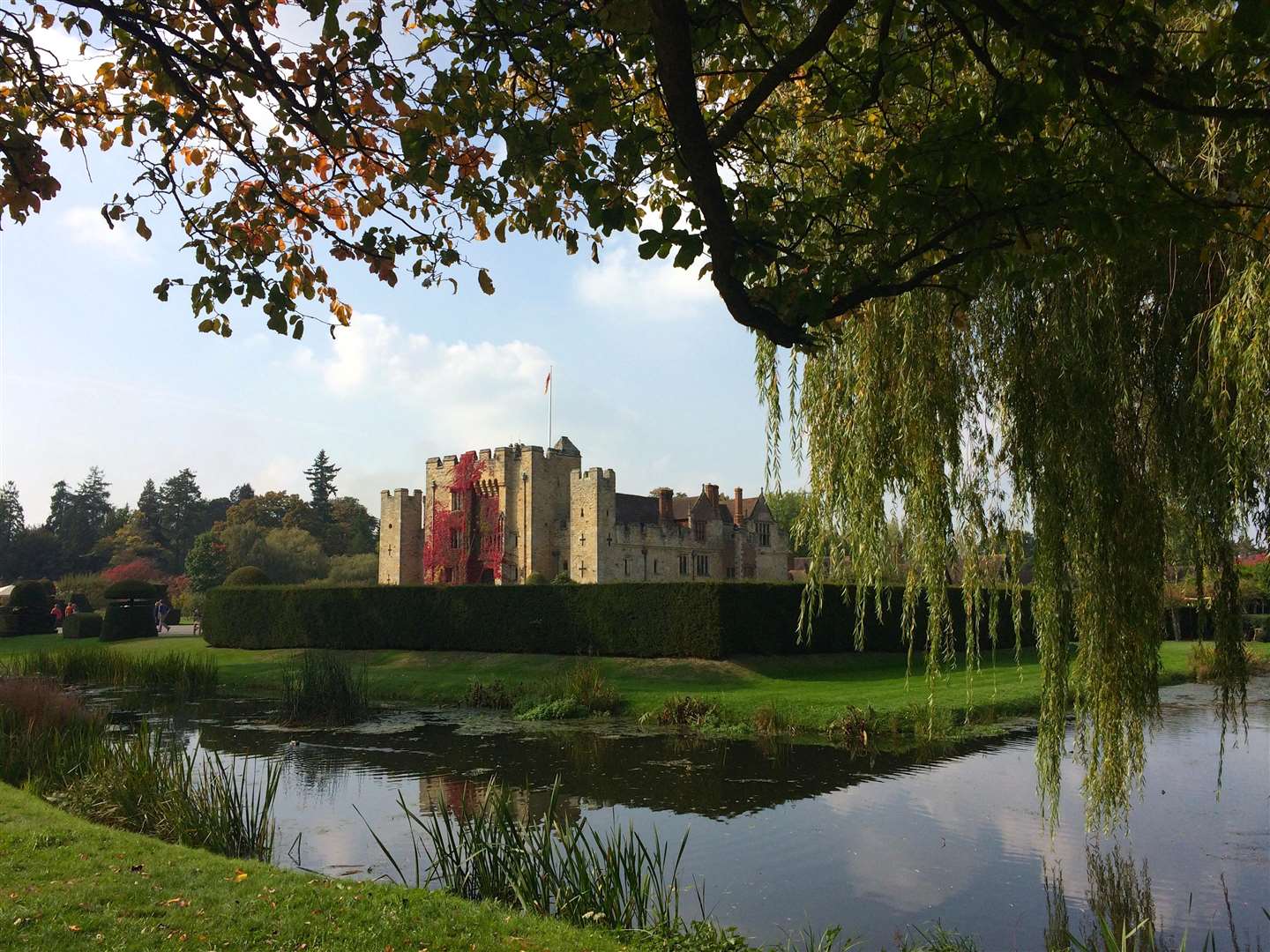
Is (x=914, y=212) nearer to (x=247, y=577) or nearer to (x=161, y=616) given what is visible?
(x=247, y=577)

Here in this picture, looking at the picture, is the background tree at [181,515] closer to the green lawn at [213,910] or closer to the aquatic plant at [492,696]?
the aquatic plant at [492,696]

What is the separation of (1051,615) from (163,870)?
19.1ft

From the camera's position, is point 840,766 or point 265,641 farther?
point 265,641

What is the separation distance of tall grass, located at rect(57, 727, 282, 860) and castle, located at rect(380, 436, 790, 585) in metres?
33.7

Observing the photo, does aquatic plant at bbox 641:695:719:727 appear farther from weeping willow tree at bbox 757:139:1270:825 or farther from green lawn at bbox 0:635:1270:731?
weeping willow tree at bbox 757:139:1270:825

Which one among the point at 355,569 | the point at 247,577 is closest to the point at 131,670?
Answer: the point at 247,577

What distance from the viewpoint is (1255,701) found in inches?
635

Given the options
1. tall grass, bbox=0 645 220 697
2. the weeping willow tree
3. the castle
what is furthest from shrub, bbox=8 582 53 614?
the weeping willow tree

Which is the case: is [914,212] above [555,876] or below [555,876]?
above

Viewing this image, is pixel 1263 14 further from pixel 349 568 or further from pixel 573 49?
pixel 349 568

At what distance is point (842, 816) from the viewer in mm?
9031

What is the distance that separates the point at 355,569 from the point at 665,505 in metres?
21.7

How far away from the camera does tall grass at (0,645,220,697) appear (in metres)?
20.3

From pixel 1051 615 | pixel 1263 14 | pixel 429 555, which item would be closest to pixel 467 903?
pixel 1051 615
